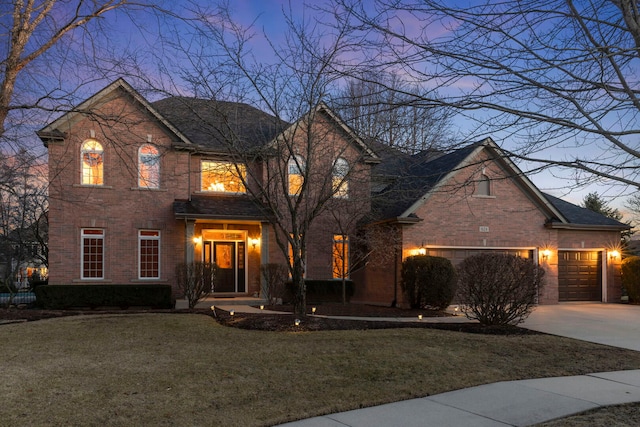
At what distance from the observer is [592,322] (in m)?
15.5

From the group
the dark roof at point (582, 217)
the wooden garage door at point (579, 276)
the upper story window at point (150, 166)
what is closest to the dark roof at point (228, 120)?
the upper story window at point (150, 166)

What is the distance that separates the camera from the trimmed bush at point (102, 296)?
733 inches

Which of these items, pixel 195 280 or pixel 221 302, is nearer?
pixel 195 280

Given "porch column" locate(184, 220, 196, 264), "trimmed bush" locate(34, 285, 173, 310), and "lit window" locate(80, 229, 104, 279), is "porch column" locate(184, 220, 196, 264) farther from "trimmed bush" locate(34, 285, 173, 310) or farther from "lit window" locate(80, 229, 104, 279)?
"lit window" locate(80, 229, 104, 279)

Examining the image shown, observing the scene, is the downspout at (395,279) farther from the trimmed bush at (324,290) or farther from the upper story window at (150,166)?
the upper story window at (150,166)

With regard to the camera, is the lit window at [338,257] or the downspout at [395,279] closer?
the downspout at [395,279]

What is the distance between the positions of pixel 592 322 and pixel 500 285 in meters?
4.60

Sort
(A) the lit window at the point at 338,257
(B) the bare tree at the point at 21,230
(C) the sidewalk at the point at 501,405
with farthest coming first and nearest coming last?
(B) the bare tree at the point at 21,230
(A) the lit window at the point at 338,257
(C) the sidewalk at the point at 501,405

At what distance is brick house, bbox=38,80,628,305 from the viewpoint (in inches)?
→ 762

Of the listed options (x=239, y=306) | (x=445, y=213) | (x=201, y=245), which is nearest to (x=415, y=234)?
(x=445, y=213)

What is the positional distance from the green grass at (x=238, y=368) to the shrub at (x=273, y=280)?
619cm

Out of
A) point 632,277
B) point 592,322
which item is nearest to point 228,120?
point 592,322

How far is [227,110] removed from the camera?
14.3 meters

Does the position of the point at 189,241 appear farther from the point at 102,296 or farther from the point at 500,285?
the point at 500,285
